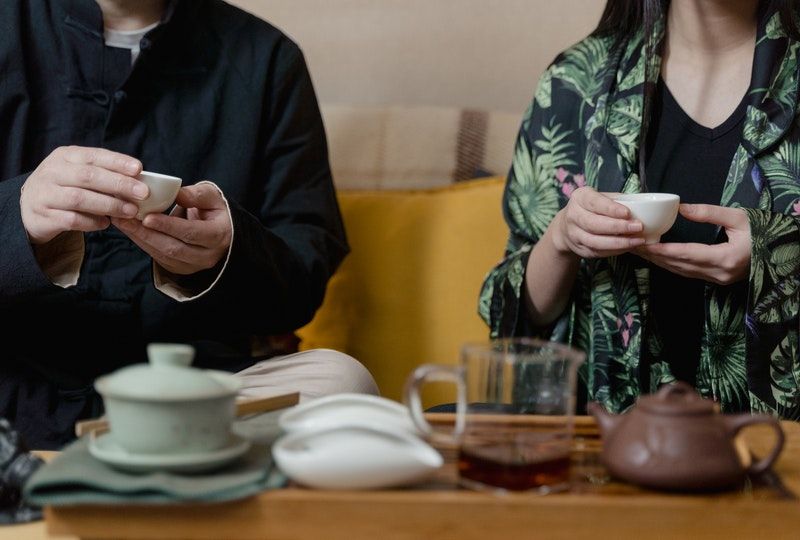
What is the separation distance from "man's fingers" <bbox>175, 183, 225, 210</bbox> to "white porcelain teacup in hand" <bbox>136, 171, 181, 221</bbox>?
69mm

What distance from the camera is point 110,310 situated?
1.64m

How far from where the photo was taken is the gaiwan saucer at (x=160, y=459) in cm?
90

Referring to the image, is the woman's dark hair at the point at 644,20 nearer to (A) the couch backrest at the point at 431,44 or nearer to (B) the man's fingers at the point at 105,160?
(A) the couch backrest at the point at 431,44

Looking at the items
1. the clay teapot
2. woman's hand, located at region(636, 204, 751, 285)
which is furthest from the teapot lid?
woman's hand, located at region(636, 204, 751, 285)

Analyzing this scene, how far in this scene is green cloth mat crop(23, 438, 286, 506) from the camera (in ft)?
2.89

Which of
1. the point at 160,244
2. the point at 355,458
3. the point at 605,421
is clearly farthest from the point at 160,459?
the point at 160,244

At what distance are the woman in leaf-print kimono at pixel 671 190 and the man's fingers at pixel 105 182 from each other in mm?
609

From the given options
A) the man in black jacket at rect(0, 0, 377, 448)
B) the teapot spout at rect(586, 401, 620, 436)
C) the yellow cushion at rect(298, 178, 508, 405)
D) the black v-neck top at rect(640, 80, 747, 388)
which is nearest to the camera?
the teapot spout at rect(586, 401, 620, 436)

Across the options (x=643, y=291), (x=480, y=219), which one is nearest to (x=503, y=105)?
(x=480, y=219)

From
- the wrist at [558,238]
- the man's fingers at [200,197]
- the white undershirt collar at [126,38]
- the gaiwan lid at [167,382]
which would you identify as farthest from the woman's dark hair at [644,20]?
the gaiwan lid at [167,382]

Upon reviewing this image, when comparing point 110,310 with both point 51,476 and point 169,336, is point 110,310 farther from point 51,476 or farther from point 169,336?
point 51,476

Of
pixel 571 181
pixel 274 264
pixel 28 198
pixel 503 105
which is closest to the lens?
pixel 28 198

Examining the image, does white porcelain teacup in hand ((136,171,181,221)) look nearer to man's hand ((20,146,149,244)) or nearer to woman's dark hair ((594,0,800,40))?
man's hand ((20,146,149,244))

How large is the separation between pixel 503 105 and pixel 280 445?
159 centimetres
